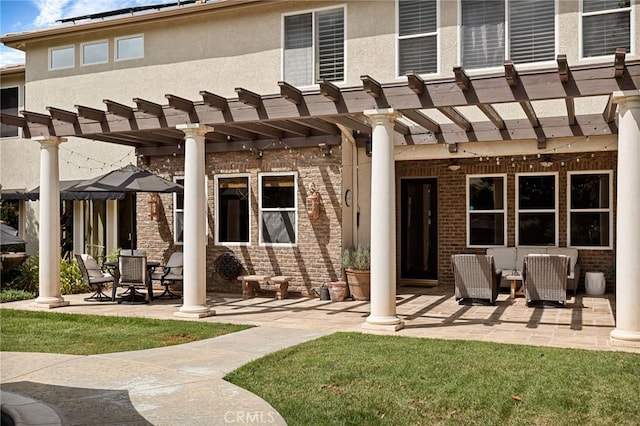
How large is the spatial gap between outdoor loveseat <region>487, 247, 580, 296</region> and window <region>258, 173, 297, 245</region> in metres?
4.47

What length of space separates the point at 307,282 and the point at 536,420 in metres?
8.29

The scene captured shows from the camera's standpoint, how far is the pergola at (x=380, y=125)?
25.6 feet

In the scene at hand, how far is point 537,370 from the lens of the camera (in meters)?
6.51

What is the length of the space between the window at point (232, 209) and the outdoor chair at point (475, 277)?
190 inches

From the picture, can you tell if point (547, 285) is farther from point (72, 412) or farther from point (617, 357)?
point (72, 412)

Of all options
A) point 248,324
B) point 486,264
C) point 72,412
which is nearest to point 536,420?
point 72,412

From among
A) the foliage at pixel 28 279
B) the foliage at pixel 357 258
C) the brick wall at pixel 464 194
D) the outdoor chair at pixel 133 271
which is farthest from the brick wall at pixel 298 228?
the brick wall at pixel 464 194

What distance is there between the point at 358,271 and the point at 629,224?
5718 mm

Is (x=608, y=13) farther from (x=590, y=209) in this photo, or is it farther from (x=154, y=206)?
(x=154, y=206)

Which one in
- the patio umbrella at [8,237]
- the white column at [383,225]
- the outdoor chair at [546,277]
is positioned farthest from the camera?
the outdoor chair at [546,277]

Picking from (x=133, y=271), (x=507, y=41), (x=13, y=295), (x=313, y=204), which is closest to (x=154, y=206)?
(x=133, y=271)

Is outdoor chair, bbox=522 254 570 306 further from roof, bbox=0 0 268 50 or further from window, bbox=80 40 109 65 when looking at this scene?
window, bbox=80 40 109 65

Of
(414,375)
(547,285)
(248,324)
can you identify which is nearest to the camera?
(414,375)

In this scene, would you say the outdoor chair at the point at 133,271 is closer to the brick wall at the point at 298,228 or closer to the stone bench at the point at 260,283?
the stone bench at the point at 260,283
